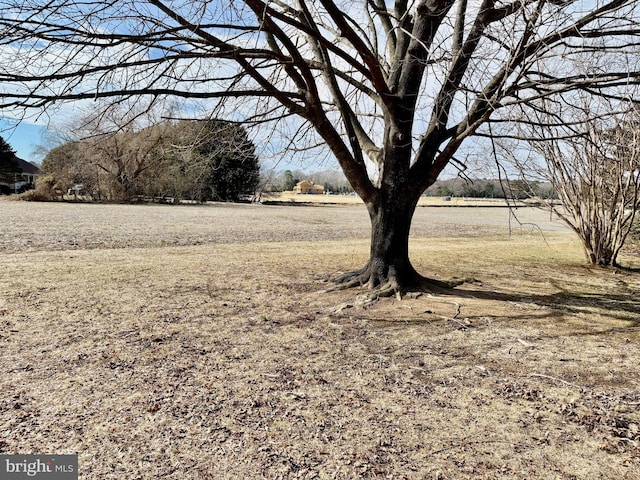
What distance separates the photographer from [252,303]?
17.2 ft

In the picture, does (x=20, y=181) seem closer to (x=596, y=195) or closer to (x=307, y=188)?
(x=307, y=188)

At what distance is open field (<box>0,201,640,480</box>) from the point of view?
2.20m

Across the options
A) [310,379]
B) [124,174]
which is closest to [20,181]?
[124,174]

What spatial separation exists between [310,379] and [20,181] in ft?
192

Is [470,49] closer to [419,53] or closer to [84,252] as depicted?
[419,53]

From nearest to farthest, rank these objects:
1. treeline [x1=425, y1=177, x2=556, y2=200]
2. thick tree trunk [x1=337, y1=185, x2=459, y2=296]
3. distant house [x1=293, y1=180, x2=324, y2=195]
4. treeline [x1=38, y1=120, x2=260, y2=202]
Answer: thick tree trunk [x1=337, y1=185, x2=459, y2=296]
treeline [x1=425, y1=177, x2=556, y2=200]
treeline [x1=38, y1=120, x2=260, y2=202]
distant house [x1=293, y1=180, x2=324, y2=195]

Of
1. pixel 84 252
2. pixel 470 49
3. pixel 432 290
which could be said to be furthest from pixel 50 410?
pixel 84 252

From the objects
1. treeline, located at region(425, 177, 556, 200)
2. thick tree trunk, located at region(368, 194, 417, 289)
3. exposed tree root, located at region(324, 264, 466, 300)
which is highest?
treeline, located at region(425, 177, 556, 200)

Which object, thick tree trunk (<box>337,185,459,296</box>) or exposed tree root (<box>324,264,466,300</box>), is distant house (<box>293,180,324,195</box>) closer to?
exposed tree root (<box>324,264,466,300</box>)

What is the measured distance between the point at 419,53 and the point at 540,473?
16.6ft

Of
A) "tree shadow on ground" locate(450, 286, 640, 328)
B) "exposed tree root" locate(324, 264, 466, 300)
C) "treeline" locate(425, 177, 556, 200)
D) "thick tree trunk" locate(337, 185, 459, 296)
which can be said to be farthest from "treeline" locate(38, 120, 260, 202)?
"tree shadow on ground" locate(450, 286, 640, 328)

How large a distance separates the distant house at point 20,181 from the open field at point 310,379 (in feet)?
127

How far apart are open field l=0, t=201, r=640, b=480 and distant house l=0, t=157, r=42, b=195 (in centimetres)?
3872

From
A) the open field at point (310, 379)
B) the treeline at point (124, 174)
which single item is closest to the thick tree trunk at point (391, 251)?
the open field at point (310, 379)
